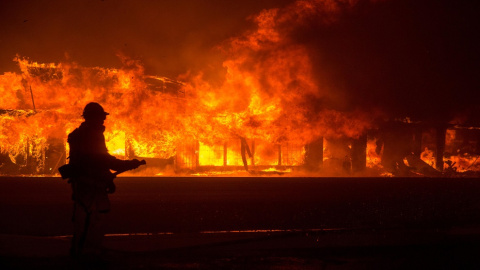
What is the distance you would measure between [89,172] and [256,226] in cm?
489

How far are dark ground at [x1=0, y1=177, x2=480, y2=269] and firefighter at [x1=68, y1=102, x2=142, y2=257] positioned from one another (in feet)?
1.31

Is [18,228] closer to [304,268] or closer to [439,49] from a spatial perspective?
[304,268]

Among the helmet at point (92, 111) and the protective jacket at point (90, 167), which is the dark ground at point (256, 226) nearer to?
the protective jacket at point (90, 167)

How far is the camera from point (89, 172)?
22.9 ft

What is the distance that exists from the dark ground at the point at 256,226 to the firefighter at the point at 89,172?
15.7 inches

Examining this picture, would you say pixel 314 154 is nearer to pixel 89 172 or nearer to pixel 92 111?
pixel 92 111

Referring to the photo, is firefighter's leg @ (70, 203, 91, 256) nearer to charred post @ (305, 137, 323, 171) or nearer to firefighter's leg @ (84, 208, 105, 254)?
firefighter's leg @ (84, 208, 105, 254)

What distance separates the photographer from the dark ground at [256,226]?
7.53 m

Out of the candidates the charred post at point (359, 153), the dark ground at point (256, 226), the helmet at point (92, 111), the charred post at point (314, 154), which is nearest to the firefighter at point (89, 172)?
the helmet at point (92, 111)

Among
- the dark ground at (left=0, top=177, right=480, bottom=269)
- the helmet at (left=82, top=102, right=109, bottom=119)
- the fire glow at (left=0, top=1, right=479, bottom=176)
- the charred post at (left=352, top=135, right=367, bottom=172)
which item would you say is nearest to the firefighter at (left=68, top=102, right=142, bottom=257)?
the helmet at (left=82, top=102, right=109, bottom=119)

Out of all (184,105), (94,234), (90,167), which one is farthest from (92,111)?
(184,105)

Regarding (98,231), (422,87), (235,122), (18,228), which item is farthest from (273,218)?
(422,87)

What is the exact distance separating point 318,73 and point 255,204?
16.2 m

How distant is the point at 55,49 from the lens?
119ft
